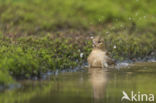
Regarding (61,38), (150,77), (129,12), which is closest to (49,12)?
(129,12)

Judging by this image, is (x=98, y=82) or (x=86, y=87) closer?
(x=86, y=87)

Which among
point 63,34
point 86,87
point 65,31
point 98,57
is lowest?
point 86,87

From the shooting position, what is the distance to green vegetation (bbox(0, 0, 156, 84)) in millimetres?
12775

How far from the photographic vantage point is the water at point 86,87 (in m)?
9.41

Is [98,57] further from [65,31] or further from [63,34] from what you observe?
[65,31]

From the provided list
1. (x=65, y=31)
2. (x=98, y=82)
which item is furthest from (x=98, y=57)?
(x=65, y=31)

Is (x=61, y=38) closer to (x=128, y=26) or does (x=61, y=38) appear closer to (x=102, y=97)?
(x=128, y=26)

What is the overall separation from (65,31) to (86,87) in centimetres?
894

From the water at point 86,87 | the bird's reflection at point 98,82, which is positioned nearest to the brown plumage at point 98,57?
the bird's reflection at point 98,82

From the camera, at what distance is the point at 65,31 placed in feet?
64.2

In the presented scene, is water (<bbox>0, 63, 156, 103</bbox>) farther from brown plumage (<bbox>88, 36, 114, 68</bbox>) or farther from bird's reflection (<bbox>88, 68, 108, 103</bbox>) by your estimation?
brown plumage (<bbox>88, 36, 114, 68</bbox>)

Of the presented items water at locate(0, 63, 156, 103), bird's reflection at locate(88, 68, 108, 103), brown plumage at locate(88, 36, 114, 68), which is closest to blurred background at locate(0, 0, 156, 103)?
water at locate(0, 63, 156, 103)

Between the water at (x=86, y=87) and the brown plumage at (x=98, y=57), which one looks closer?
the water at (x=86, y=87)

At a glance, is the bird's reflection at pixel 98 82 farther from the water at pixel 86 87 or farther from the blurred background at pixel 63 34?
the blurred background at pixel 63 34
